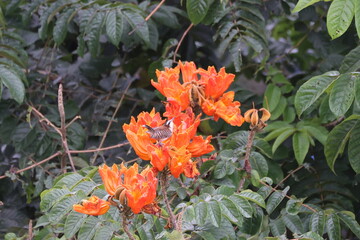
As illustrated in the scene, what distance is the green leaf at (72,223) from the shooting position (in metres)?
1.47

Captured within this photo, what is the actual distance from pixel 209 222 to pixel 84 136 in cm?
105

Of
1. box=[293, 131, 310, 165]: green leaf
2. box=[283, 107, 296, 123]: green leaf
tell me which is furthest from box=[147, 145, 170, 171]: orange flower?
box=[283, 107, 296, 123]: green leaf

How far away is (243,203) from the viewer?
4.86 ft

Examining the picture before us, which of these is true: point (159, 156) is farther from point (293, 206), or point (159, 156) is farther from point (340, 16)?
point (340, 16)

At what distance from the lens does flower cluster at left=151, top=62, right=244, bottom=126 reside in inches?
60.2

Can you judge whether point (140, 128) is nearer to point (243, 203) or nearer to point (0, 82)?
point (243, 203)

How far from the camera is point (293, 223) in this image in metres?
1.71

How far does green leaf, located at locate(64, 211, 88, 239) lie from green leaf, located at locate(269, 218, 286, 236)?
1.79 feet

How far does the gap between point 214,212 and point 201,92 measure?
0.31 metres

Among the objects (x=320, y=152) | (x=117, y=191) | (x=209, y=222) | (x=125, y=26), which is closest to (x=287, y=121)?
(x=320, y=152)

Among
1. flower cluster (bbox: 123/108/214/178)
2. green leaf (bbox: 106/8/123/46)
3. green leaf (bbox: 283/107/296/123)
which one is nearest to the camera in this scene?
flower cluster (bbox: 123/108/214/178)

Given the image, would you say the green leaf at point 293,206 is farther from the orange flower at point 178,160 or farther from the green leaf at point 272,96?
the green leaf at point 272,96

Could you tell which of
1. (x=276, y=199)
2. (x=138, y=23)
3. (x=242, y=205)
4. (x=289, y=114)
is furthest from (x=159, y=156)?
(x=289, y=114)

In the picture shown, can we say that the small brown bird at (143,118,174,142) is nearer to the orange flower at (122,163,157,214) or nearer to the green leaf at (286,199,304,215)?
the orange flower at (122,163,157,214)
